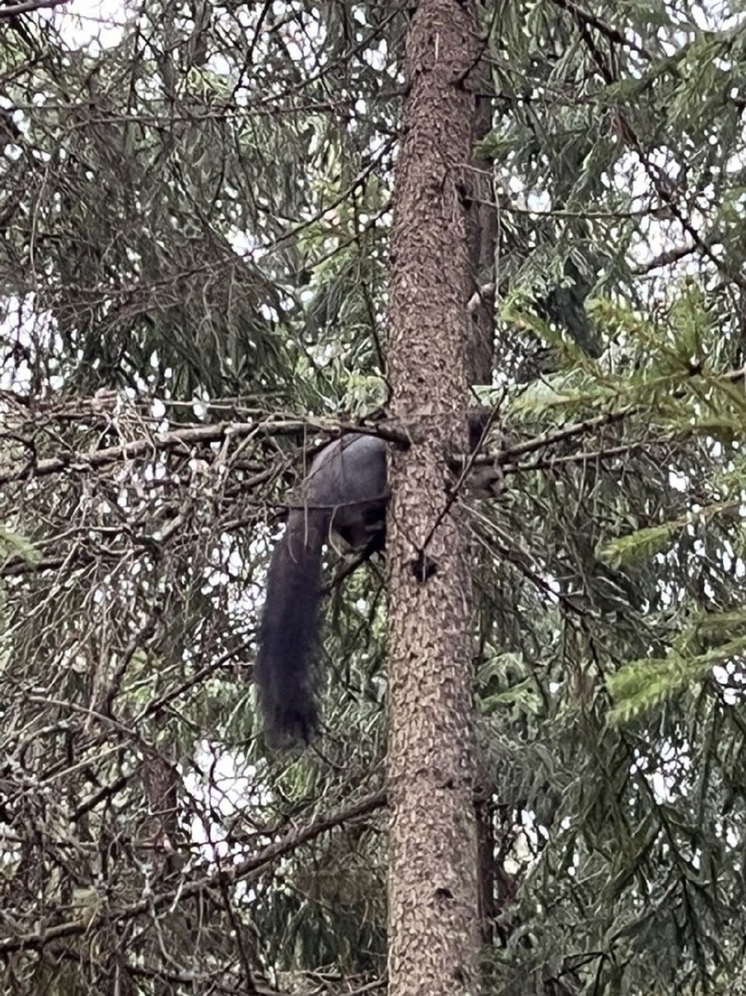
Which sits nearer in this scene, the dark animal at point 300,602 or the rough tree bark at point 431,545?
the rough tree bark at point 431,545

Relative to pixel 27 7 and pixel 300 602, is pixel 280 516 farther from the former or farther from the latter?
pixel 27 7

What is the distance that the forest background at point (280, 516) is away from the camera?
4.17 m

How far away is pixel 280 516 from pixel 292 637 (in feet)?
1.51

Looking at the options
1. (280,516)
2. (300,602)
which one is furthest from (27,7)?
(300,602)

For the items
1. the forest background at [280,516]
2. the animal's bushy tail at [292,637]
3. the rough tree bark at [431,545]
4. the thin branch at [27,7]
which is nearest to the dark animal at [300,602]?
the animal's bushy tail at [292,637]

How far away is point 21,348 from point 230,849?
1.93 meters

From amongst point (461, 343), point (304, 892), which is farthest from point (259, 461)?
point (304, 892)

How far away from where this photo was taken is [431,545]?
180 inches

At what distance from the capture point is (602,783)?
18.3ft

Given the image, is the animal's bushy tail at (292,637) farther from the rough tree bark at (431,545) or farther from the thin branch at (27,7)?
the thin branch at (27,7)

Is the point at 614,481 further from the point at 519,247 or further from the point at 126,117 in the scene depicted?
the point at 519,247

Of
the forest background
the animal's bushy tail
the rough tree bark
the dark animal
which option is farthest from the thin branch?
the animal's bushy tail

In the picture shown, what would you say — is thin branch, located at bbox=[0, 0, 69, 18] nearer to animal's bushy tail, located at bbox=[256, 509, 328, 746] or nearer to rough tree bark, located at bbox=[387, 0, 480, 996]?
rough tree bark, located at bbox=[387, 0, 480, 996]

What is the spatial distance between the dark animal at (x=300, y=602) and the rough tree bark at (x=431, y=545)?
26 cm
